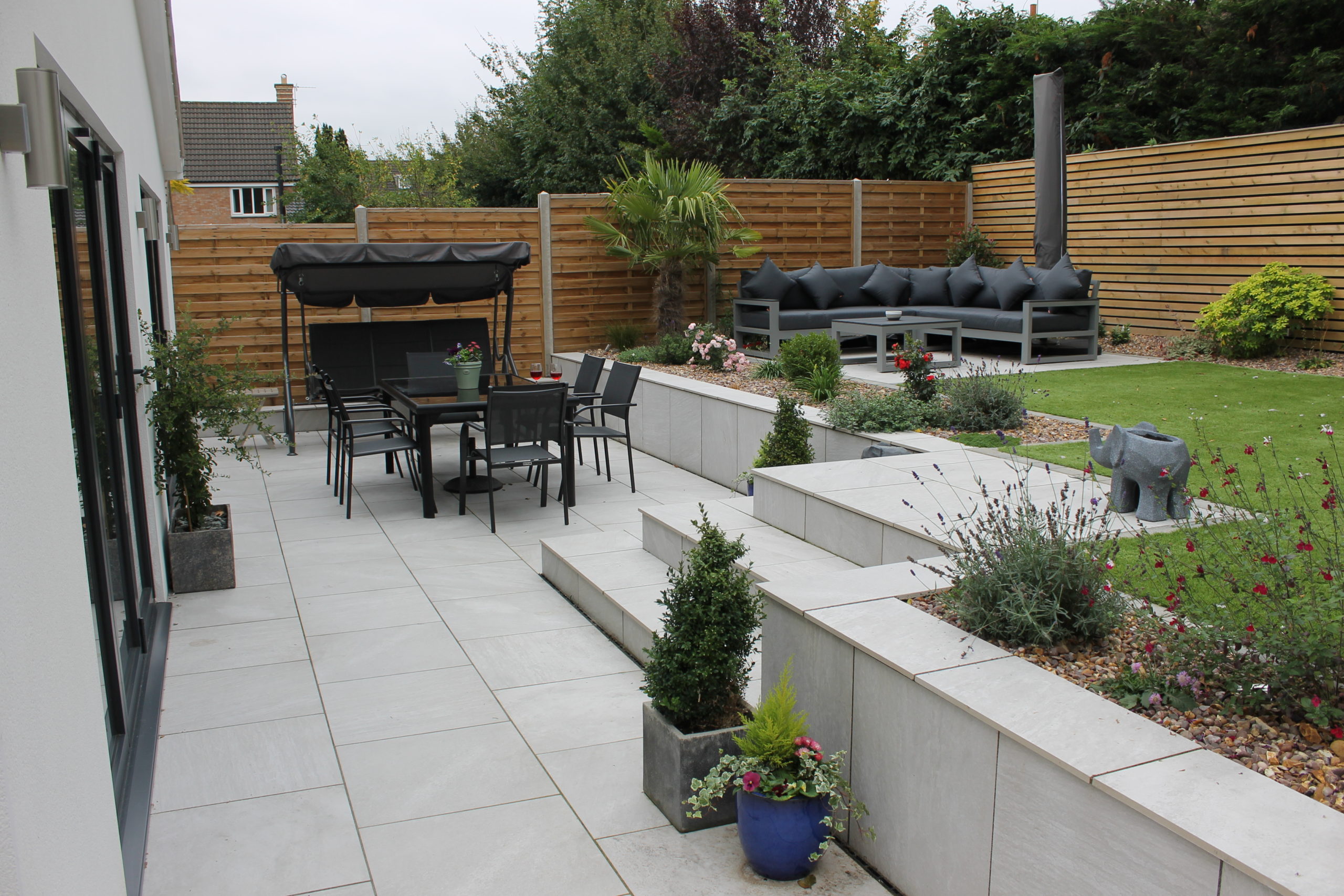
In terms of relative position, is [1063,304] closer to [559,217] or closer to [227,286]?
[559,217]

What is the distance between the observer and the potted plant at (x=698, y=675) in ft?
10.2

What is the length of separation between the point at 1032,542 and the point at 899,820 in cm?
90

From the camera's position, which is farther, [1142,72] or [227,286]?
[1142,72]

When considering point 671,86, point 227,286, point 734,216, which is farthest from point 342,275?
point 671,86

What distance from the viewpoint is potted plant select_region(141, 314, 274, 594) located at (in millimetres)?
5125

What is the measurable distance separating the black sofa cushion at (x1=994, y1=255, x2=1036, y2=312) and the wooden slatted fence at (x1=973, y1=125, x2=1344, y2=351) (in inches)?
64.7

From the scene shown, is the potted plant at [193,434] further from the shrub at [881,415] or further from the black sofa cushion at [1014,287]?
the black sofa cushion at [1014,287]

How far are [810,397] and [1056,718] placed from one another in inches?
227

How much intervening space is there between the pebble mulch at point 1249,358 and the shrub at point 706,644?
311 inches

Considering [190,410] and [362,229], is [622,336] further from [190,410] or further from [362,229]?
[190,410]

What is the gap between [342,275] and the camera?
30.8 feet

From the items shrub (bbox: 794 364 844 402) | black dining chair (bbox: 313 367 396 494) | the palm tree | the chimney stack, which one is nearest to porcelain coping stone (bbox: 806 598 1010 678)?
shrub (bbox: 794 364 844 402)

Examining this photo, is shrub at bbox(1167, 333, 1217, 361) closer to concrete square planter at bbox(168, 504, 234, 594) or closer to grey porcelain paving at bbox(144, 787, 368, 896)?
concrete square planter at bbox(168, 504, 234, 594)

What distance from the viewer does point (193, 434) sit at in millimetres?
5270
